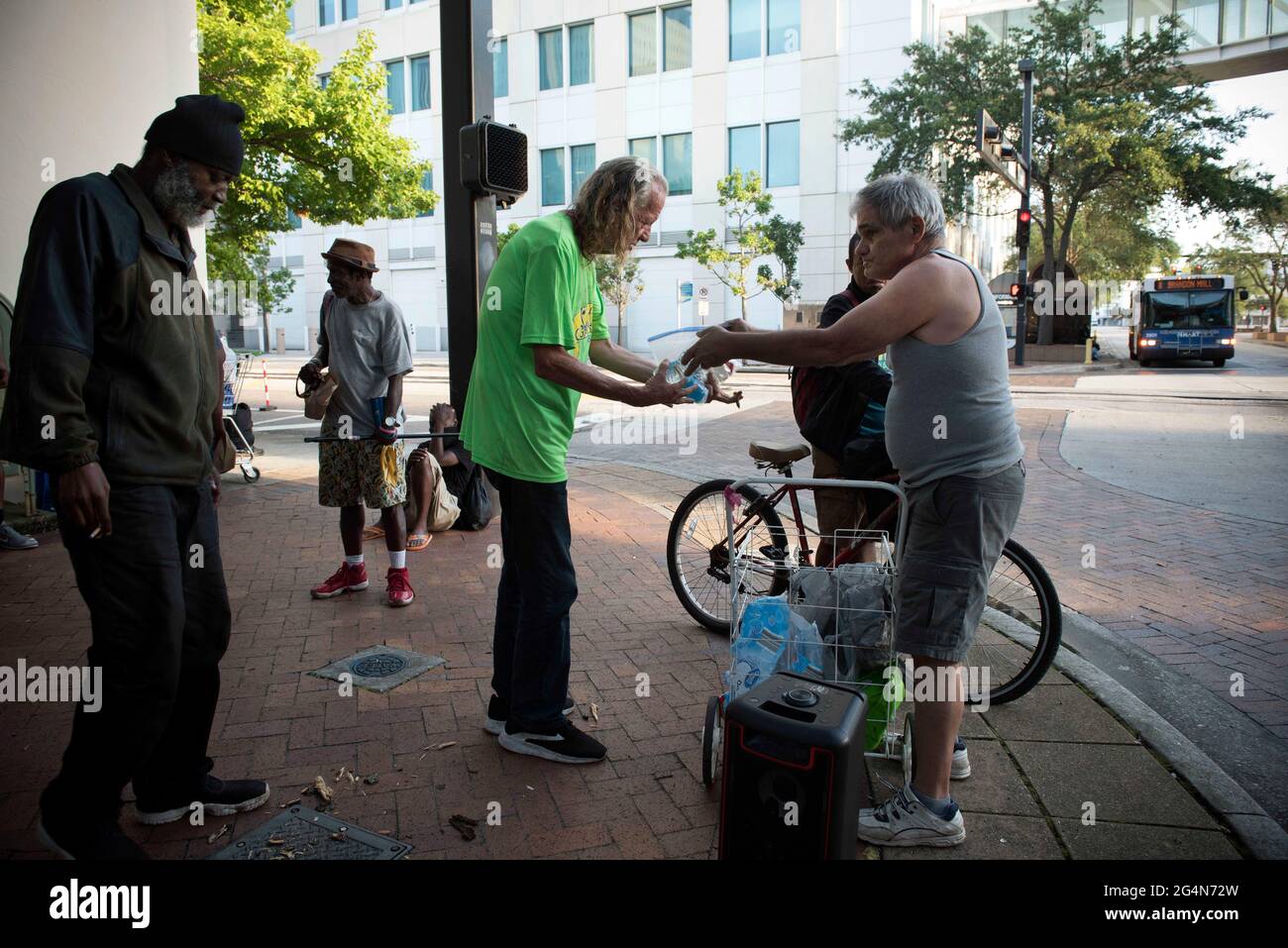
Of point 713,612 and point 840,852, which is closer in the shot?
point 840,852

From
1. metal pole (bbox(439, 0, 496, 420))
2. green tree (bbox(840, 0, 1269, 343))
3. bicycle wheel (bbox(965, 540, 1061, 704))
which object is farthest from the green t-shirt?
green tree (bbox(840, 0, 1269, 343))

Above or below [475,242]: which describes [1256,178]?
above

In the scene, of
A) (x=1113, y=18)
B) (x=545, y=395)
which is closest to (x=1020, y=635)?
(x=545, y=395)

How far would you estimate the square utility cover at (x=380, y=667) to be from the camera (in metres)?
4.02

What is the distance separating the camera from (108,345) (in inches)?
95.0

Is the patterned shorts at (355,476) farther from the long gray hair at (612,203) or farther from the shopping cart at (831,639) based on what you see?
the shopping cart at (831,639)

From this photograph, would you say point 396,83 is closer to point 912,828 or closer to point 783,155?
point 783,155

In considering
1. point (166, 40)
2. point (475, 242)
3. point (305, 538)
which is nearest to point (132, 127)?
point (166, 40)

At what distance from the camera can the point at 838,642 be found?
122 inches

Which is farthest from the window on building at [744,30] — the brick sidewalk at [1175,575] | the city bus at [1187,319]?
the brick sidewalk at [1175,575]

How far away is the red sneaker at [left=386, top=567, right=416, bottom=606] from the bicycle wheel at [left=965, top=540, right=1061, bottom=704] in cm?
292

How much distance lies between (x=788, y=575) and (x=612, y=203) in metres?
1.52
